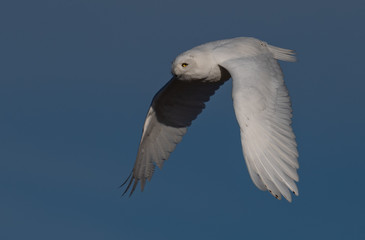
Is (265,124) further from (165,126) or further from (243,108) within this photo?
(165,126)

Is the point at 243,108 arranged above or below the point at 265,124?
above

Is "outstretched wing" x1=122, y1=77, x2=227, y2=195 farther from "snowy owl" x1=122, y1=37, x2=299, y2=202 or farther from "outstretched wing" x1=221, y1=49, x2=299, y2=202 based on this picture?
"outstretched wing" x1=221, y1=49, x2=299, y2=202

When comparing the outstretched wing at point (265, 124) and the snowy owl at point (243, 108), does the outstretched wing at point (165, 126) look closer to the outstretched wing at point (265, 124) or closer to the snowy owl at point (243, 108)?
the snowy owl at point (243, 108)

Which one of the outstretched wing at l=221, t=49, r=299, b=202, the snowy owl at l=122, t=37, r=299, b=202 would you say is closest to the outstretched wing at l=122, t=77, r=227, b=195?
the snowy owl at l=122, t=37, r=299, b=202

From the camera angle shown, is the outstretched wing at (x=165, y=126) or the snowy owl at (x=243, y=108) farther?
the outstretched wing at (x=165, y=126)

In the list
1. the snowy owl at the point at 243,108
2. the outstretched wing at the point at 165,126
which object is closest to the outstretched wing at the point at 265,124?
the snowy owl at the point at 243,108

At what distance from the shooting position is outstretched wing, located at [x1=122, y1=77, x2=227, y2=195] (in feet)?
55.2

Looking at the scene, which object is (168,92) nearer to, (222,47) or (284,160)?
(222,47)

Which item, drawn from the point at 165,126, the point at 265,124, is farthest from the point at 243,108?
the point at 165,126

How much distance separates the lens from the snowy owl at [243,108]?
39.0ft

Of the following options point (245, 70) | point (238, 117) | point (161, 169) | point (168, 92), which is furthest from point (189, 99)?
point (238, 117)

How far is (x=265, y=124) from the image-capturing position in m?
12.5

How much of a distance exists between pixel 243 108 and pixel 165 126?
481cm

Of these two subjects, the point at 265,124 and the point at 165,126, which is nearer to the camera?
the point at 265,124
